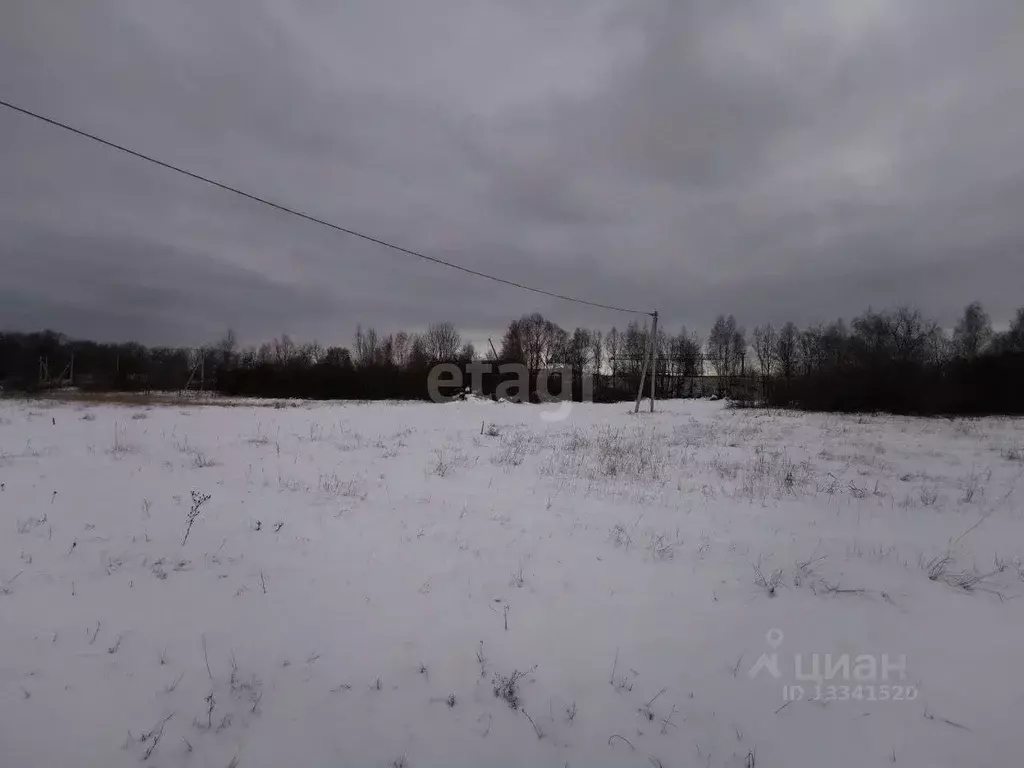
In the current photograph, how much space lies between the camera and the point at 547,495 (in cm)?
702

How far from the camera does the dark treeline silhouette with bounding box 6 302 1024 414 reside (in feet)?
86.2

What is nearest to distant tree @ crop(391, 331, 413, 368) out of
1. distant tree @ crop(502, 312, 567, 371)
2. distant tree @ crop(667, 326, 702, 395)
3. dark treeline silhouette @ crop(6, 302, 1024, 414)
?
dark treeline silhouette @ crop(6, 302, 1024, 414)

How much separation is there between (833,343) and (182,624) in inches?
2547

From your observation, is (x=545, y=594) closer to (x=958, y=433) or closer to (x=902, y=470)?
(x=902, y=470)

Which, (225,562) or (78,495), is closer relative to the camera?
(225,562)

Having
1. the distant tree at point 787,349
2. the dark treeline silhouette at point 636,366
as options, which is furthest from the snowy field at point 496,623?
the distant tree at point 787,349

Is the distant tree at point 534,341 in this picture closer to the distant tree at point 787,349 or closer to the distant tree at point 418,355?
the distant tree at point 418,355

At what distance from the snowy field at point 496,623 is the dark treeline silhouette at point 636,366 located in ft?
72.1

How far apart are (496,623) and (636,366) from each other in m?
62.8

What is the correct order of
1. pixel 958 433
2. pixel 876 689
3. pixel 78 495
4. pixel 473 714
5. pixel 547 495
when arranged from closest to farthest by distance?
pixel 473 714 → pixel 876 689 → pixel 78 495 → pixel 547 495 → pixel 958 433

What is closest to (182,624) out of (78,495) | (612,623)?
(612,623)

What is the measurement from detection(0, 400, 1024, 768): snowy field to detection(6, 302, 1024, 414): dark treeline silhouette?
866 inches

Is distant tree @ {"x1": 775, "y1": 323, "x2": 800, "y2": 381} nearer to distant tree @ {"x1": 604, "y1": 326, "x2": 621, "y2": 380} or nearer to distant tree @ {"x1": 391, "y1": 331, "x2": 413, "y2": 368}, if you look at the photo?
distant tree @ {"x1": 604, "y1": 326, "x2": 621, "y2": 380}

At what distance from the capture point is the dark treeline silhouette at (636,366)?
86.2 feet
